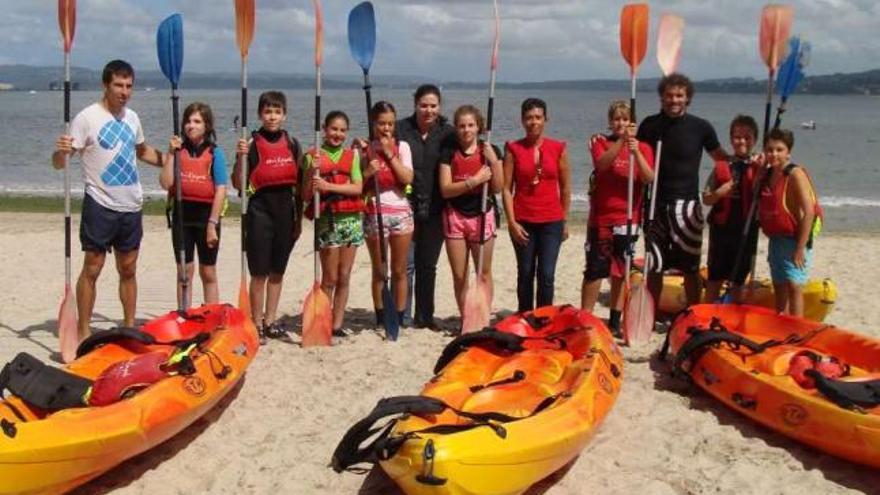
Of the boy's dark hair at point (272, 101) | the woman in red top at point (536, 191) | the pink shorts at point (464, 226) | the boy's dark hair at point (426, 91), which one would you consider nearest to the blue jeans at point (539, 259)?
the woman in red top at point (536, 191)

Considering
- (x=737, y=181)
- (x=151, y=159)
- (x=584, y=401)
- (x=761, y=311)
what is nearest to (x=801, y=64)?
(x=737, y=181)

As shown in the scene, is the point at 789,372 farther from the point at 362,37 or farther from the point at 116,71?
the point at 116,71

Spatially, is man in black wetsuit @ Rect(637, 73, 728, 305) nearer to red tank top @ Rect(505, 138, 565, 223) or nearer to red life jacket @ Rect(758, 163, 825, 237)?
red life jacket @ Rect(758, 163, 825, 237)

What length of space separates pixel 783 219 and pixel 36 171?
23645mm

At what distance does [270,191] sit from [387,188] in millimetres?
780

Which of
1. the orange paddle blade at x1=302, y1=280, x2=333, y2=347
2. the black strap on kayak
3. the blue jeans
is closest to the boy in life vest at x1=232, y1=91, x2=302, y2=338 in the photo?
the orange paddle blade at x1=302, y1=280, x2=333, y2=347

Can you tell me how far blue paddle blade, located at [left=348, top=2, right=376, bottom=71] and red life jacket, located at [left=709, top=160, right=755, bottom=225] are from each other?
2637 mm

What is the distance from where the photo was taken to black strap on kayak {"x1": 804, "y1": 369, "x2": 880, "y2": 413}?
163 inches

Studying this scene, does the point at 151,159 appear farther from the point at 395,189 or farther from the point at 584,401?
the point at 584,401

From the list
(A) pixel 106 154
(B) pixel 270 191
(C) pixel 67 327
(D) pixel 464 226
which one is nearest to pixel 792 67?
(D) pixel 464 226

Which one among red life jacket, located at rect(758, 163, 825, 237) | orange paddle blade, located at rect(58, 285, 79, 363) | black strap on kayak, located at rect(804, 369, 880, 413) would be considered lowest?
orange paddle blade, located at rect(58, 285, 79, 363)

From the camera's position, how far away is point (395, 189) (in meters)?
5.90

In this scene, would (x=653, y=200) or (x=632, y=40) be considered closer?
(x=653, y=200)

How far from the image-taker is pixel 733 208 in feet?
20.1
